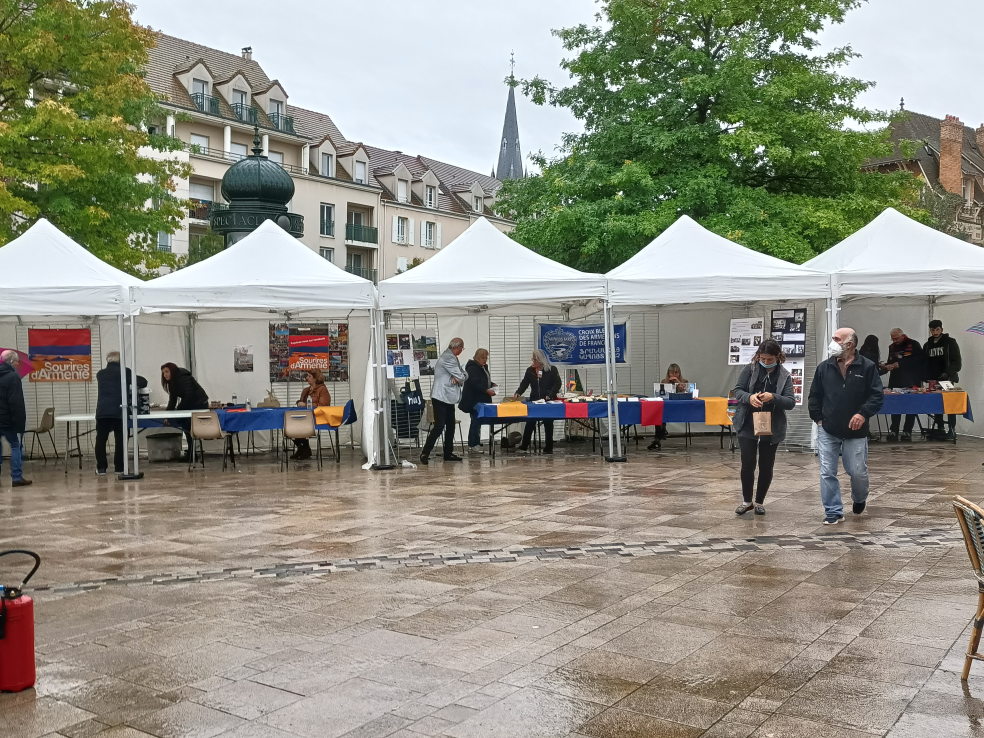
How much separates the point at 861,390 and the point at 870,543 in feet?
4.42

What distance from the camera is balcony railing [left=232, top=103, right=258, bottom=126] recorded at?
4772 centimetres

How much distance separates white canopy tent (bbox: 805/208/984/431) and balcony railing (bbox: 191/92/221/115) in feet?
119

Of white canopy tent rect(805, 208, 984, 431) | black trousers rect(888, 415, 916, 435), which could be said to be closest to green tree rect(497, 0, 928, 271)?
white canopy tent rect(805, 208, 984, 431)

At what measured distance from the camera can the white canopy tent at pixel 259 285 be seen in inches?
504

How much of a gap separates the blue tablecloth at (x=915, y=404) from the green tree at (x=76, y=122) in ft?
44.4

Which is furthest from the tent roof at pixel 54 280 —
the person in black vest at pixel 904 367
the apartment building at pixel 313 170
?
the apartment building at pixel 313 170

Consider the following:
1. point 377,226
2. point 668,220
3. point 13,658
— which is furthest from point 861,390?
point 377,226

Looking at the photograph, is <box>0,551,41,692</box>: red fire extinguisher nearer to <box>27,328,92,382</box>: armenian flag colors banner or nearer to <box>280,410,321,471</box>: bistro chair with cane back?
<box>280,410,321,471</box>: bistro chair with cane back

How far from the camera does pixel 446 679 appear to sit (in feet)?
15.3

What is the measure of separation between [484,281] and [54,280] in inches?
223

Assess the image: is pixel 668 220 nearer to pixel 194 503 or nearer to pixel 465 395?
pixel 465 395

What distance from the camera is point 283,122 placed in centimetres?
5003

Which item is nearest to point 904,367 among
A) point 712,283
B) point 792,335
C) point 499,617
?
point 792,335

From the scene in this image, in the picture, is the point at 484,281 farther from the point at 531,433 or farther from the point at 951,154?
the point at 951,154
